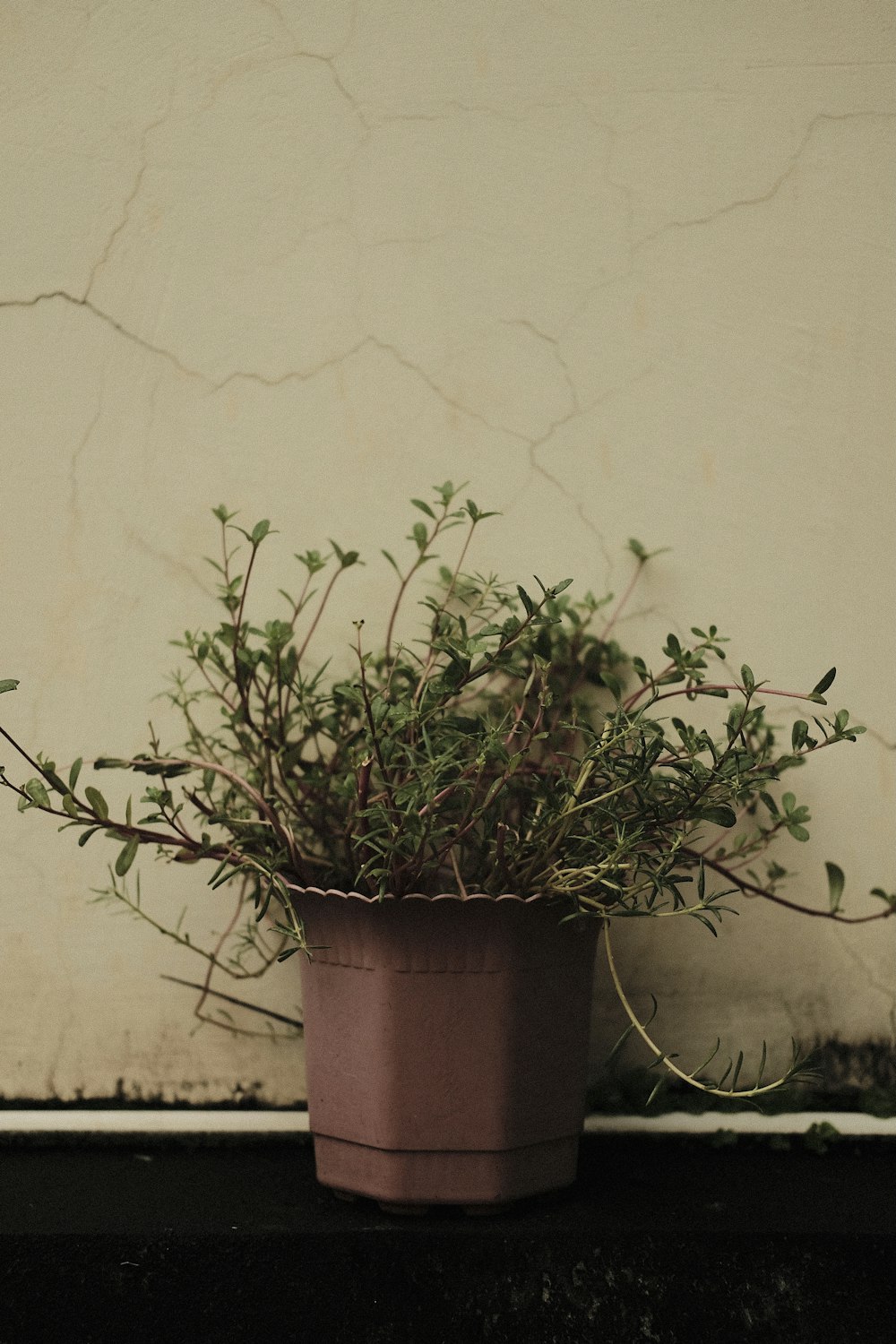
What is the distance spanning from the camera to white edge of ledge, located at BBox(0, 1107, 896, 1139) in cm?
105

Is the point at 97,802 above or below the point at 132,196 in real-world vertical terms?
below

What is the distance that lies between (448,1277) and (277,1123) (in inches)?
11.1

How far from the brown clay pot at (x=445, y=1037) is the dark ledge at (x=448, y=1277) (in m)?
0.04

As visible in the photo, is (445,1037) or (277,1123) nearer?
(445,1037)

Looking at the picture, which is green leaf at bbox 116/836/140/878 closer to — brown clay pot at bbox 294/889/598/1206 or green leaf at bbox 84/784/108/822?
green leaf at bbox 84/784/108/822

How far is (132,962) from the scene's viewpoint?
42.7 inches

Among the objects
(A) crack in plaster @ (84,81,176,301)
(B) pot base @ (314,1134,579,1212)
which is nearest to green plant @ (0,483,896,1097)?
(B) pot base @ (314,1134,579,1212)

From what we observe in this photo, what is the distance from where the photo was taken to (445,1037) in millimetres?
843

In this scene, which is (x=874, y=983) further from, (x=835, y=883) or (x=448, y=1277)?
(x=448, y=1277)

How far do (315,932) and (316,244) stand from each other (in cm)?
71

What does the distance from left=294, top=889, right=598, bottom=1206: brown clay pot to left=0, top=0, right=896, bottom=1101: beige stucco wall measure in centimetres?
36

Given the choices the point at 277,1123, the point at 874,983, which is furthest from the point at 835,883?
the point at 277,1123

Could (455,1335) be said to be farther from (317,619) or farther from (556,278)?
(556,278)

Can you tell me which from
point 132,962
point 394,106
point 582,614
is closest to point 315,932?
point 132,962
